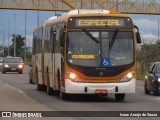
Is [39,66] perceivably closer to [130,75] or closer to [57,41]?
[57,41]

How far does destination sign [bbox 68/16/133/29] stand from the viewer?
22922 millimetres

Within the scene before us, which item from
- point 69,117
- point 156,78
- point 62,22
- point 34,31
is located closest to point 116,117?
point 69,117

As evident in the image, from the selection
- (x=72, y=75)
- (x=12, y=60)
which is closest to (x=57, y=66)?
(x=72, y=75)

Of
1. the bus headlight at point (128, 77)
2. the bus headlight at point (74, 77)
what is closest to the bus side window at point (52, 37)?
the bus headlight at point (74, 77)

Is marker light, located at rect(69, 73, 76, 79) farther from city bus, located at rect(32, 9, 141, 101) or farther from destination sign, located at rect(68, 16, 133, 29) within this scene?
destination sign, located at rect(68, 16, 133, 29)

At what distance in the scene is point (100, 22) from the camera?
75.6ft

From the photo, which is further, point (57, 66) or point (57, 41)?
point (57, 41)

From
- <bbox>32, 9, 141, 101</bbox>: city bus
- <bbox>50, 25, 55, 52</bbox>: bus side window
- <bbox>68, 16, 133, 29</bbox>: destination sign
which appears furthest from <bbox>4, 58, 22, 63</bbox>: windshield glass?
<bbox>68, 16, 133, 29</bbox>: destination sign

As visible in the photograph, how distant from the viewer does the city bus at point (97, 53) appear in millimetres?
22500

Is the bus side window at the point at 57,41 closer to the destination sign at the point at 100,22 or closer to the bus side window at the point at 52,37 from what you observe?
the bus side window at the point at 52,37

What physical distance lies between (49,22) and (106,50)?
17.2ft

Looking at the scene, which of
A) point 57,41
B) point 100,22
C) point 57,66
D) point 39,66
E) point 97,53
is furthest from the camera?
point 39,66

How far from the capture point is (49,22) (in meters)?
27.2

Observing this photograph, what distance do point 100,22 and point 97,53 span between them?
1.22m
